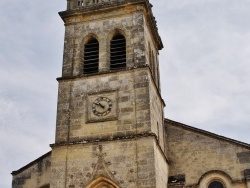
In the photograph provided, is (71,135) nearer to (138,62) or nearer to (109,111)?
(109,111)

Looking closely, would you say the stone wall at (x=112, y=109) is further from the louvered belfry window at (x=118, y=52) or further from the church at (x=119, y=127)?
the louvered belfry window at (x=118, y=52)

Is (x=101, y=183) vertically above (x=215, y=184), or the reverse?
(x=215, y=184)

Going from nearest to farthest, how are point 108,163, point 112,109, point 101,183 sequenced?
point 101,183 → point 108,163 → point 112,109

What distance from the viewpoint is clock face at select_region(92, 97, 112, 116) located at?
18.4 meters

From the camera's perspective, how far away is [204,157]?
65.0 feet

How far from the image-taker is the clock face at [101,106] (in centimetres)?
1839

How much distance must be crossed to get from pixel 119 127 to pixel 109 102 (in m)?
1.34

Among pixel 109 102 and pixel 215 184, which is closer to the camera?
pixel 109 102

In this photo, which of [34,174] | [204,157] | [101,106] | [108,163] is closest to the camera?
[108,163]

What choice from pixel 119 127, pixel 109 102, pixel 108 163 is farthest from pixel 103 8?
pixel 108 163

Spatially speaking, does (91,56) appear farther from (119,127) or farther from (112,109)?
(119,127)

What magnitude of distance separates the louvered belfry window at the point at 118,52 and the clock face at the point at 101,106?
1.83 meters

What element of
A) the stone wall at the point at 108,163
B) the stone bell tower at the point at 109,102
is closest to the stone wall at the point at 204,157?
the stone bell tower at the point at 109,102

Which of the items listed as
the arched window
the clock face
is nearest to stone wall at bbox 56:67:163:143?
the clock face
